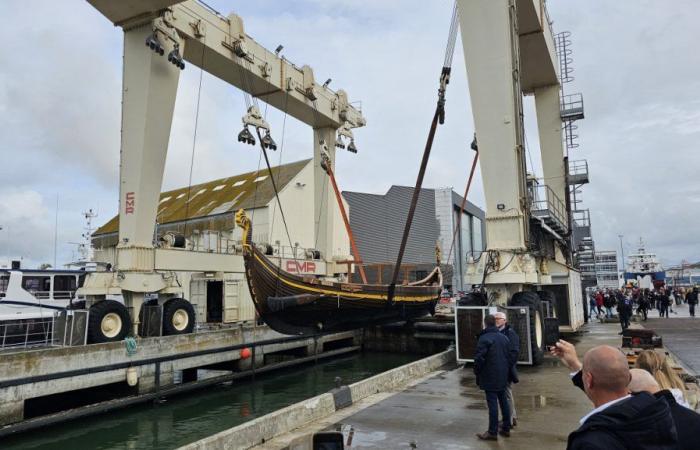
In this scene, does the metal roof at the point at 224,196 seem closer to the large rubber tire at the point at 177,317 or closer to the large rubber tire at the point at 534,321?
the large rubber tire at the point at 177,317

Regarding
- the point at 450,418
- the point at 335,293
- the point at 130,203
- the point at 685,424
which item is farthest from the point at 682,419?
the point at 130,203

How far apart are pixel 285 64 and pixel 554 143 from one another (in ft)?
38.1

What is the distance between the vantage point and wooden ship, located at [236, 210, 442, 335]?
11609 mm

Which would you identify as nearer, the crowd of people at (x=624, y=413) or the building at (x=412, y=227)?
the crowd of people at (x=624, y=413)

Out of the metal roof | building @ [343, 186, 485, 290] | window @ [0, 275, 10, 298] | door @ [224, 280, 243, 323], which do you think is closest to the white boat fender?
window @ [0, 275, 10, 298]

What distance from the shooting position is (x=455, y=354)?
11.8 metres

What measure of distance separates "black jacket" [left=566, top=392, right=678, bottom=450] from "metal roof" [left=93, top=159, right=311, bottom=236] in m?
26.0

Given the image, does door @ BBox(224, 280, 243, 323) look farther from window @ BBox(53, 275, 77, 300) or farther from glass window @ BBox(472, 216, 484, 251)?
glass window @ BBox(472, 216, 484, 251)

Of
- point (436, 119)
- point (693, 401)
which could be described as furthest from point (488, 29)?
point (693, 401)

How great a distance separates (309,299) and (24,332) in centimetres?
768

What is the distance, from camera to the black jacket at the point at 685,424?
2.17 meters

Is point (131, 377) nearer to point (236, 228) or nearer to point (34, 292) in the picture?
point (34, 292)

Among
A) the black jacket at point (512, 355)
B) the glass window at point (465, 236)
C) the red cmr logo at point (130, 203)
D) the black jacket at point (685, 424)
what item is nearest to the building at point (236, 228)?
the red cmr logo at point (130, 203)

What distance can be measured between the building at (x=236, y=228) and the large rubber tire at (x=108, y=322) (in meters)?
3.64
